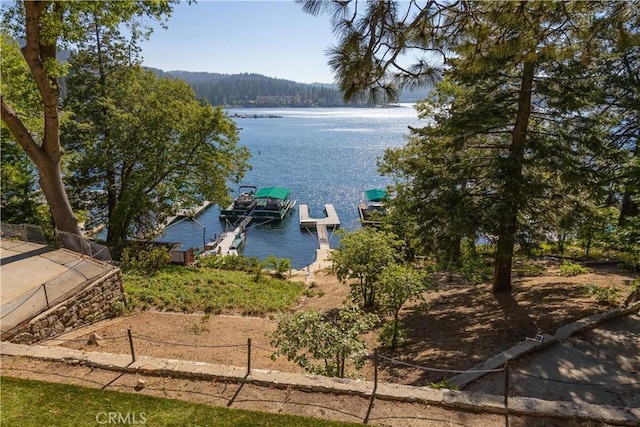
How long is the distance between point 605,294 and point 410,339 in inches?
206

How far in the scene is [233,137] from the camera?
19844 mm

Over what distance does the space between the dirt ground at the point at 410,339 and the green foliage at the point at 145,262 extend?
4814 mm

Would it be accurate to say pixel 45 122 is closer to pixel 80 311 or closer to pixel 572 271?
pixel 80 311

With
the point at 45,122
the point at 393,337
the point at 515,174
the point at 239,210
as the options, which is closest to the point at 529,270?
the point at 515,174

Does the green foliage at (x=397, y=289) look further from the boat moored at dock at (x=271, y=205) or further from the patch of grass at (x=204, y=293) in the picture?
the boat moored at dock at (x=271, y=205)

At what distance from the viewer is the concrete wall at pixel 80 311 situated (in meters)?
7.84

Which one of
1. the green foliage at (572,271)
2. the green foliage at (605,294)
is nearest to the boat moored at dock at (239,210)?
the green foliage at (572,271)

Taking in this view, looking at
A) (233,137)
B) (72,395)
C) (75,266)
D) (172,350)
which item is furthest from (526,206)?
(233,137)

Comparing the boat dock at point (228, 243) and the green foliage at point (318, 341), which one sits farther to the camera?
the boat dock at point (228, 243)

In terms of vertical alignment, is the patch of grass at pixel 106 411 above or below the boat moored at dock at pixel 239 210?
above

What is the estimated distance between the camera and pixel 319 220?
39469 mm

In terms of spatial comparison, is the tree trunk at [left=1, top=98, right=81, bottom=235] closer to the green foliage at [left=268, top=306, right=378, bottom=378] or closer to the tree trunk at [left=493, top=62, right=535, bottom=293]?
the green foliage at [left=268, top=306, right=378, bottom=378]

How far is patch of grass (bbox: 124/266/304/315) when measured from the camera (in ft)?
39.0
